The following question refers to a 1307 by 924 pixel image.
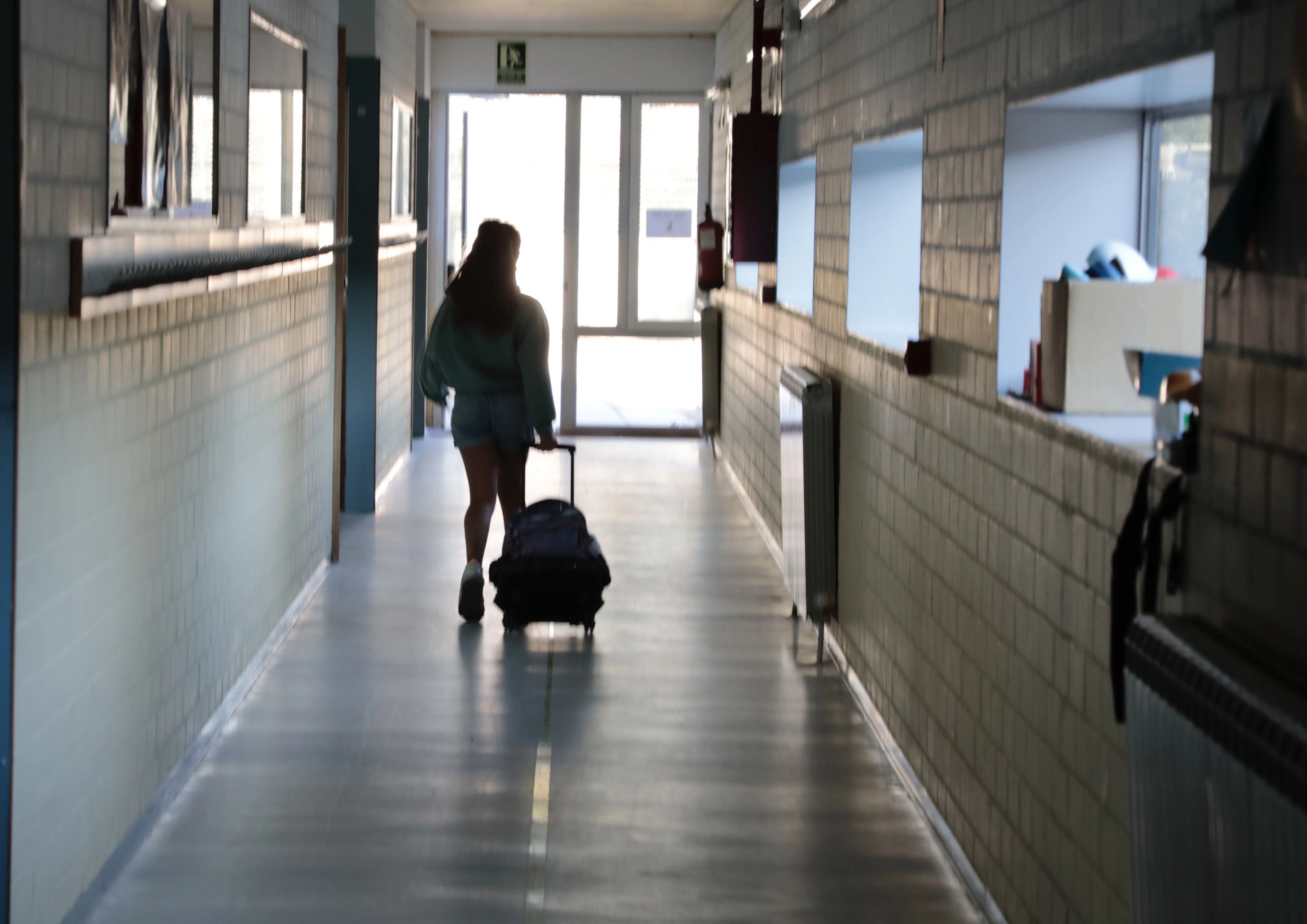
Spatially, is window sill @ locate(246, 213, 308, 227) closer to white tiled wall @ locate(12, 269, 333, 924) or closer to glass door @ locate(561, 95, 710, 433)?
white tiled wall @ locate(12, 269, 333, 924)

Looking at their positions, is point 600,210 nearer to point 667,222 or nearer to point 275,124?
point 667,222

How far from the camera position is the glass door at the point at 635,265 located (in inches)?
451

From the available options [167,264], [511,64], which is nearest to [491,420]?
[167,264]

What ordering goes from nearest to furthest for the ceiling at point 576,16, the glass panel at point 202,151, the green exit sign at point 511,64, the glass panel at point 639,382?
1. the glass panel at point 202,151
2. the ceiling at point 576,16
3. the green exit sign at point 511,64
4. the glass panel at point 639,382

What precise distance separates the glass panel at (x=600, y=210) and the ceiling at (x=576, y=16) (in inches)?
24.9

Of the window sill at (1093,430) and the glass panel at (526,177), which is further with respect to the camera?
the glass panel at (526,177)

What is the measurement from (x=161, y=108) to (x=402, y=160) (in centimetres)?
608

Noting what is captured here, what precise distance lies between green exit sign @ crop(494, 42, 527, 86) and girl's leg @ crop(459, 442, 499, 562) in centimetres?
574

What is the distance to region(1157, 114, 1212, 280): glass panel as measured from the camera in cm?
313

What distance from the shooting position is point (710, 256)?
32.0 feet

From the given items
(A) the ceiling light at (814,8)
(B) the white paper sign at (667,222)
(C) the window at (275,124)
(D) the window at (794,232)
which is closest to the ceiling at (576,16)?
(B) the white paper sign at (667,222)

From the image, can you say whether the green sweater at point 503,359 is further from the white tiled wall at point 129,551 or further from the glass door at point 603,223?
the glass door at point 603,223

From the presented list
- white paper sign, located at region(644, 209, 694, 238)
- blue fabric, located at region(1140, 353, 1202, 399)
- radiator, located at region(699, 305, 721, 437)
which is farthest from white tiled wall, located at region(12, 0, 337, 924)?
white paper sign, located at region(644, 209, 694, 238)

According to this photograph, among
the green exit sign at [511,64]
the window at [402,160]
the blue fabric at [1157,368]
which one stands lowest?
the blue fabric at [1157,368]
